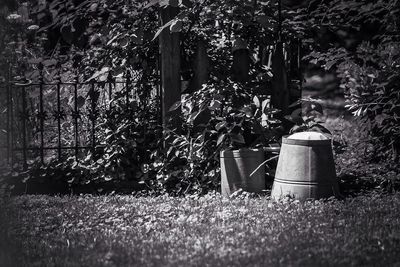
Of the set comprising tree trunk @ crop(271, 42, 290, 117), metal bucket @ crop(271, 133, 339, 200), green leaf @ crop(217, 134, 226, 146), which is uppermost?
tree trunk @ crop(271, 42, 290, 117)

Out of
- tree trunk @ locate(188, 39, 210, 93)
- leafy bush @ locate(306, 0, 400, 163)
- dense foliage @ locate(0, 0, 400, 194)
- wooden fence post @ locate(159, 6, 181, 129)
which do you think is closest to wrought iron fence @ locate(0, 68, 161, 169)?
dense foliage @ locate(0, 0, 400, 194)

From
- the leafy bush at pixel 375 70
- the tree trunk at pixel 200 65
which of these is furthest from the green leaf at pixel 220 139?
the leafy bush at pixel 375 70

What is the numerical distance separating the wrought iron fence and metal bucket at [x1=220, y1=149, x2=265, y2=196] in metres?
1.38

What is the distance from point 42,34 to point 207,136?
10.2 ft

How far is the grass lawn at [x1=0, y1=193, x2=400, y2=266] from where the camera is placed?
3908 mm

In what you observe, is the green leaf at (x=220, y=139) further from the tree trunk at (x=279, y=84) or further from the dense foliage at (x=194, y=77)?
the tree trunk at (x=279, y=84)

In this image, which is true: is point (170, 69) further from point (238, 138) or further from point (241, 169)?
point (241, 169)

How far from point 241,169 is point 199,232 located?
1541 mm

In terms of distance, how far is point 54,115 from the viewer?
6.86 metres

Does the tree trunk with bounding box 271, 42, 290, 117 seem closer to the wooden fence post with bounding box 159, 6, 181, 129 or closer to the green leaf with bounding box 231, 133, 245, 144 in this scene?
the green leaf with bounding box 231, 133, 245, 144

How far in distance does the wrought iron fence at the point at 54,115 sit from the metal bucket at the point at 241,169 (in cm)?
138

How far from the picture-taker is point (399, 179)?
6.18m

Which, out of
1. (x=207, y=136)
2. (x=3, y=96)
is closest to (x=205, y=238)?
(x=207, y=136)

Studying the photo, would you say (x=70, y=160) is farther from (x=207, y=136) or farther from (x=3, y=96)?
(x=207, y=136)
